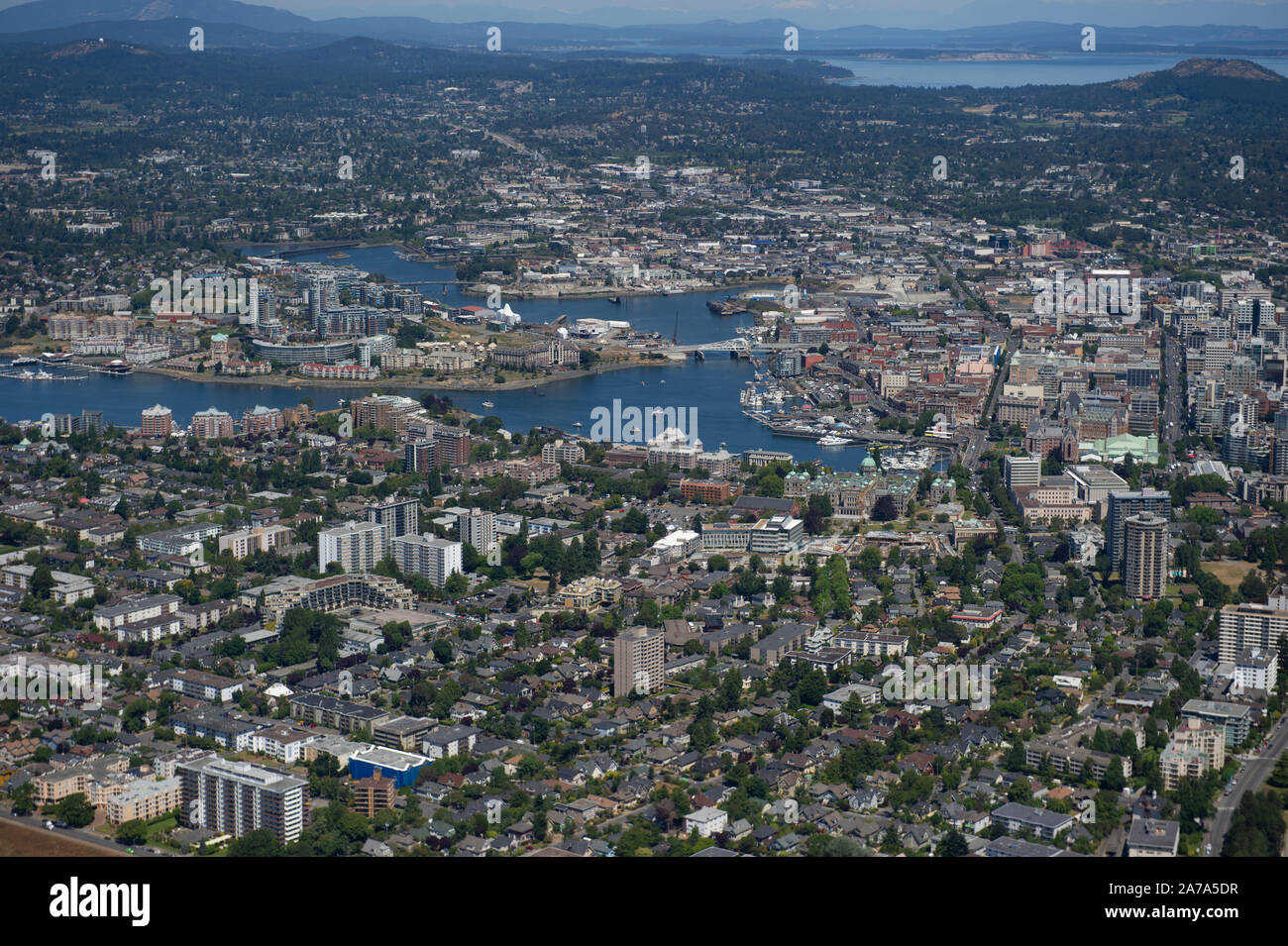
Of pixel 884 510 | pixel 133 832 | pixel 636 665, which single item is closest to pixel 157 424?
pixel 884 510

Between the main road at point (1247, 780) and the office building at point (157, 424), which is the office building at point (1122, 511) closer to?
the main road at point (1247, 780)

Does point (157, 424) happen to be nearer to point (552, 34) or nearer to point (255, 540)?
point (255, 540)

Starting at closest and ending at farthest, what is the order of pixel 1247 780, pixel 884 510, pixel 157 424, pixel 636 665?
pixel 1247 780
pixel 636 665
pixel 884 510
pixel 157 424

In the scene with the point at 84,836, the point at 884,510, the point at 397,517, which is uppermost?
the point at 397,517

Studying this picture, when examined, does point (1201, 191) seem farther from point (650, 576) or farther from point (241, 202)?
point (650, 576)

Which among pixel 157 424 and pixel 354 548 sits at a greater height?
pixel 157 424

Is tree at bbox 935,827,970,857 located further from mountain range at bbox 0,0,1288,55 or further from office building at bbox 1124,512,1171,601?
mountain range at bbox 0,0,1288,55

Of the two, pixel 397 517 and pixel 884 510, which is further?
pixel 884 510
